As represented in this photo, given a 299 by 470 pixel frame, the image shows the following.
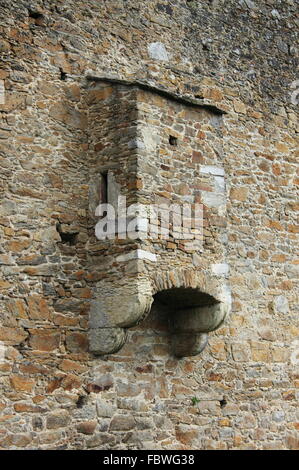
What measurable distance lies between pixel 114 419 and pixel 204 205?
7.57 feet

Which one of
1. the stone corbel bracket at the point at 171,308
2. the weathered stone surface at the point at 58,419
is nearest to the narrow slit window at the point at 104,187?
the stone corbel bracket at the point at 171,308

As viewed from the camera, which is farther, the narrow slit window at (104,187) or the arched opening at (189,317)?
the arched opening at (189,317)

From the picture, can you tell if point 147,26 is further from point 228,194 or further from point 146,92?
point 228,194

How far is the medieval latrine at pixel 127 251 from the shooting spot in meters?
7.43

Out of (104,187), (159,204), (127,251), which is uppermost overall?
(104,187)

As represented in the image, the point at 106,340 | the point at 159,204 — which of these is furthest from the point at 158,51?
the point at 106,340

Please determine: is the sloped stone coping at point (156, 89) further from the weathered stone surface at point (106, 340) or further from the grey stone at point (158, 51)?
the weathered stone surface at point (106, 340)

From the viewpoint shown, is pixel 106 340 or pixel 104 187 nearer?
pixel 106 340

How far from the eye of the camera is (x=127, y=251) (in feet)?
24.6

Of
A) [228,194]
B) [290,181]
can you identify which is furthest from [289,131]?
[228,194]

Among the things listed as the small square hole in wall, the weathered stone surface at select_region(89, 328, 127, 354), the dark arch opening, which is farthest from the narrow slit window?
the weathered stone surface at select_region(89, 328, 127, 354)

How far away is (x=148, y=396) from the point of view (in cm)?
796

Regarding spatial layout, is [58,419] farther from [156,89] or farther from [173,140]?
[156,89]

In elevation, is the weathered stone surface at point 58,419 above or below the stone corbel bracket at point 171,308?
below
